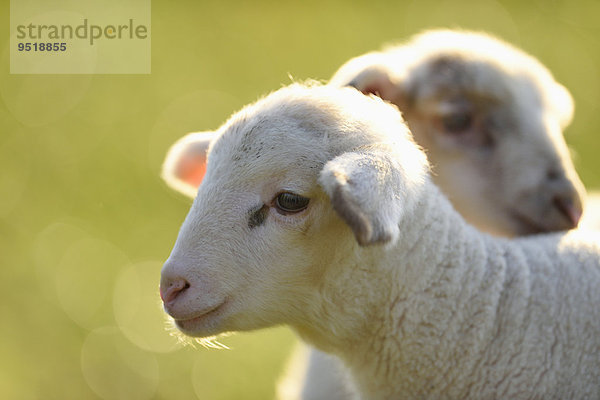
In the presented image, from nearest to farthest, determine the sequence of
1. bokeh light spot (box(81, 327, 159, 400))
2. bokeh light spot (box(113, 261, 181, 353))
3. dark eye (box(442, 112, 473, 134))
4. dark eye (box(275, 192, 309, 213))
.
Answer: dark eye (box(275, 192, 309, 213)), dark eye (box(442, 112, 473, 134)), bokeh light spot (box(81, 327, 159, 400)), bokeh light spot (box(113, 261, 181, 353))

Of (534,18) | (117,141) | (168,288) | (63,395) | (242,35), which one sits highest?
(534,18)

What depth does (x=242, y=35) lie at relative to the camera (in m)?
10.7

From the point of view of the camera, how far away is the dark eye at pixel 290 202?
89.8 inches

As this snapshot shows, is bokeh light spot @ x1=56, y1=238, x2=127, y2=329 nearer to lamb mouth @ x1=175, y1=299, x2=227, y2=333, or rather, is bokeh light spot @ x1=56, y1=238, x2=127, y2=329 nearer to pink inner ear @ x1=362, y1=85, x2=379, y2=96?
pink inner ear @ x1=362, y1=85, x2=379, y2=96

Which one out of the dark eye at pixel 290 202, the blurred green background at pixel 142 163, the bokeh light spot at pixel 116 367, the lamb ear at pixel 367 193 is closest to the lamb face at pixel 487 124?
the dark eye at pixel 290 202

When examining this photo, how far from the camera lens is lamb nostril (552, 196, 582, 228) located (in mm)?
3295

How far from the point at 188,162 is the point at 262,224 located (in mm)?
734

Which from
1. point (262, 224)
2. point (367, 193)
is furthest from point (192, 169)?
point (367, 193)

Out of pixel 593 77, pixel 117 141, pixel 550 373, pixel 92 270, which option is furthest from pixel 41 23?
pixel 593 77

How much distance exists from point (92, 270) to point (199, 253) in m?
3.66

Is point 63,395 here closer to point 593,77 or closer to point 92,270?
point 92,270

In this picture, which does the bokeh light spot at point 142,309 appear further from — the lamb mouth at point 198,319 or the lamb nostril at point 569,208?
the lamb nostril at point 569,208

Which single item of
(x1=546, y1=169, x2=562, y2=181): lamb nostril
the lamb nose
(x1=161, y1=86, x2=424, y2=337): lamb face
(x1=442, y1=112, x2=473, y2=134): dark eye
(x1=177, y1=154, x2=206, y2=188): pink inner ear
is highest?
(x1=442, y1=112, x2=473, y2=134): dark eye

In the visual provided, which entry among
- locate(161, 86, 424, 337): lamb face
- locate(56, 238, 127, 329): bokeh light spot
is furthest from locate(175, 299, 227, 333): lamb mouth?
locate(56, 238, 127, 329): bokeh light spot
